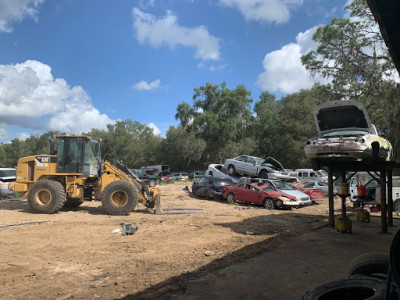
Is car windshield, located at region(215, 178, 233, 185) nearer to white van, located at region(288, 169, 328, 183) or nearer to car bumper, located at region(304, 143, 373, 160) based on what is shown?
car bumper, located at region(304, 143, 373, 160)

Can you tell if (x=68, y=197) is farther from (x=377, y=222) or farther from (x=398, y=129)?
(x=398, y=129)

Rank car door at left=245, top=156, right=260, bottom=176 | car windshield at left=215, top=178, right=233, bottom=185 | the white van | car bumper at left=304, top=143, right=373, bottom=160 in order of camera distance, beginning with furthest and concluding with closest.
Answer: the white van → car door at left=245, top=156, right=260, bottom=176 → car windshield at left=215, top=178, right=233, bottom=185 → car bumper at left=304, top=143, right=373, bottom=160

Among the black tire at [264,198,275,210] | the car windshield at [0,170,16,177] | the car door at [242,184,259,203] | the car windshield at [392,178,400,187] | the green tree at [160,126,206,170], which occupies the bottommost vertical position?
the black tire at [264,198,275,210]

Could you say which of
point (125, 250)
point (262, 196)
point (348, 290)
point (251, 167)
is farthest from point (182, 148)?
point (348, 290)

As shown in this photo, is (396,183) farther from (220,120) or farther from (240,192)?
(220,120)

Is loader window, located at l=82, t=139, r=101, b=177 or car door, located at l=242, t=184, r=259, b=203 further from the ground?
loader window, located at l=82, t=139, r=101, b=177

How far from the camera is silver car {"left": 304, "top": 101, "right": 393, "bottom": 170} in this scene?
8.13 m

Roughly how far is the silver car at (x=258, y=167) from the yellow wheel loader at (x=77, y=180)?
844 centimetres

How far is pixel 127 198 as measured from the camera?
12.0 metres

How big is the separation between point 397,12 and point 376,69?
1930 centimetres

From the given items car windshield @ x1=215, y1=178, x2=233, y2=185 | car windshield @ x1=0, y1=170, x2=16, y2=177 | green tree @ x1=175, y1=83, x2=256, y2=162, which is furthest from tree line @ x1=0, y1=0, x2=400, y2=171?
car windshield @ x1=0, y1=170, x2=16, y2=177

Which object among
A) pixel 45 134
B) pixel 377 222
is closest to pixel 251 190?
pixel 377 222

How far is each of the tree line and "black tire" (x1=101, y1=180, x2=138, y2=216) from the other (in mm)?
15812

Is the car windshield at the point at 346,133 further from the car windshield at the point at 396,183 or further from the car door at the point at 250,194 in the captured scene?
the car door at the point at 250,194
